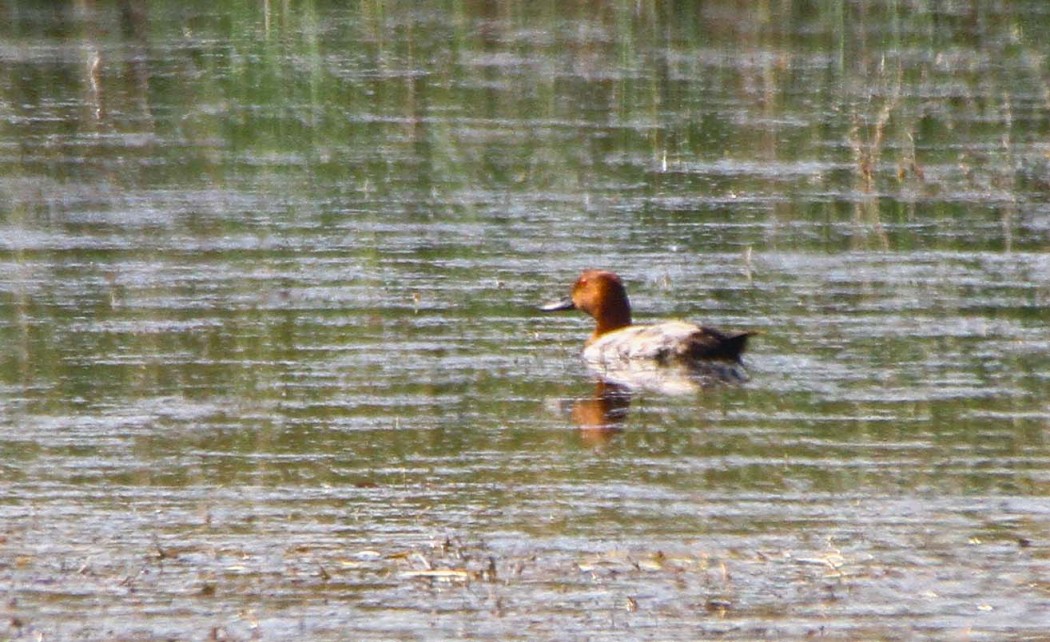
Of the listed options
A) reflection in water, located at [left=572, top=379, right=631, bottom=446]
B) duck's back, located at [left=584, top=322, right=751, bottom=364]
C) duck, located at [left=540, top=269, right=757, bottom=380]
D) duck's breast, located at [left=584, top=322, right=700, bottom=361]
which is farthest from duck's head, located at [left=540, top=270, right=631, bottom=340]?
reflection in water, located at [left=572, top=379, right=631, bottom=446]

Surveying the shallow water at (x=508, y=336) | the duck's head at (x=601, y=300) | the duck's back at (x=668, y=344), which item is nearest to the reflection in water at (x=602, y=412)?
the shallow water at (x=508, y=336)

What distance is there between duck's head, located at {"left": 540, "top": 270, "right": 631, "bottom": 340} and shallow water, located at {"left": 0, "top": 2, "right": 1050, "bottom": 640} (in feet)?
0.67

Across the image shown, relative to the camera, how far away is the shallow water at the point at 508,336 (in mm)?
7254

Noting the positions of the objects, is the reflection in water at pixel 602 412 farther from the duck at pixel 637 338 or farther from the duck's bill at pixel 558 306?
the duck's bill at pixel 558 306

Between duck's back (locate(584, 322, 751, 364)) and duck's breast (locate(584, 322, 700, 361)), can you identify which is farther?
duck's breast (locate(584, 322, 700, 361))

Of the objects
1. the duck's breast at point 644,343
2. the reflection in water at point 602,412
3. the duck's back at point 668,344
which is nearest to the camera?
the reflection in water at point 602,412

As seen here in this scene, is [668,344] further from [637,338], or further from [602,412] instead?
[602,412]

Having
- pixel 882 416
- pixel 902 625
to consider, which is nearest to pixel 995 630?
pixel 902 625

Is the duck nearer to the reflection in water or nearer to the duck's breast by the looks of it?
the duck's breast

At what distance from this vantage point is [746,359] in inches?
437

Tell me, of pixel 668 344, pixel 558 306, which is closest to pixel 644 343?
pixel 668 344

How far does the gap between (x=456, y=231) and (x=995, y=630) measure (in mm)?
7224

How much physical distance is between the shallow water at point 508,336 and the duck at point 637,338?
0.19 meters

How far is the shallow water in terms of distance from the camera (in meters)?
7.25
